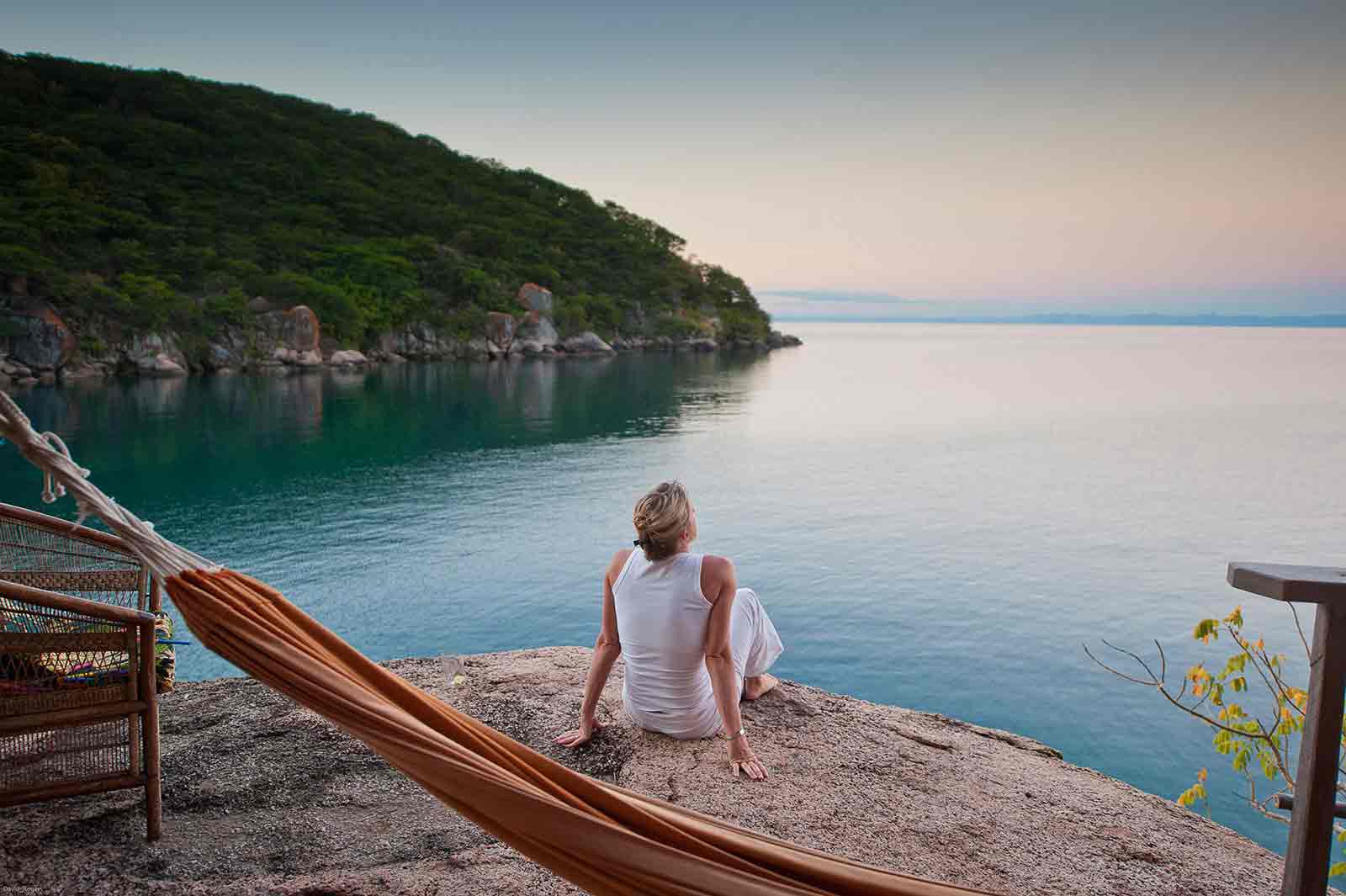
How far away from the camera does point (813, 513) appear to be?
39.4 feet

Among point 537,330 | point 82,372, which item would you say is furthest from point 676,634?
point 537,330

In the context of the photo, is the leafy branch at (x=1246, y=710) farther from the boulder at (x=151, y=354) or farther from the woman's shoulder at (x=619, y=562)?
the boulder at (x=151, y=354)

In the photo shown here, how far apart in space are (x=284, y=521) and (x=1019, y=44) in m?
24.8

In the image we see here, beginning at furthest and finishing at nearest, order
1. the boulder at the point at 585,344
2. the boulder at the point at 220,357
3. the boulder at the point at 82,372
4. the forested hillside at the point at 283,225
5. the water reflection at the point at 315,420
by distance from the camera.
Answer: the boulder at the point at 585,344 < the forested hillside at the point at 283,225 < the boulder at the point at 220,357 < the boulder at the point at 82,372 < the water reflection at the point at 315,420

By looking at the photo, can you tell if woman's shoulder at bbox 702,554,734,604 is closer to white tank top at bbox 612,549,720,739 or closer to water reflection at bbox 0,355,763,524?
white tank top at bbox 612,549,720,739

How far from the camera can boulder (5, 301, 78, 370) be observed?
77.0 feet

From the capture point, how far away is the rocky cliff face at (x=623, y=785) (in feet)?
6.13

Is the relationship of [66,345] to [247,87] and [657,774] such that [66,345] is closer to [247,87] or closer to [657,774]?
[657,774]

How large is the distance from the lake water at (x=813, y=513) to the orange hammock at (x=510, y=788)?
5.12 meters

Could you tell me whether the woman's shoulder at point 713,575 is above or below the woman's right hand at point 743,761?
above

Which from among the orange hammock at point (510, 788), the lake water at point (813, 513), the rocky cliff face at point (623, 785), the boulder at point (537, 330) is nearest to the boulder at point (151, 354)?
the lake water at point (813, 513)

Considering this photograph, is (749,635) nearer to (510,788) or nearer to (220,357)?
(510,788)

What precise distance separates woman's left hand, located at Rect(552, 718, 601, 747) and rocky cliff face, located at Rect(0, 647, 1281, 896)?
3 cm

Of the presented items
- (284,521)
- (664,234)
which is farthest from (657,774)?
(664,234)
